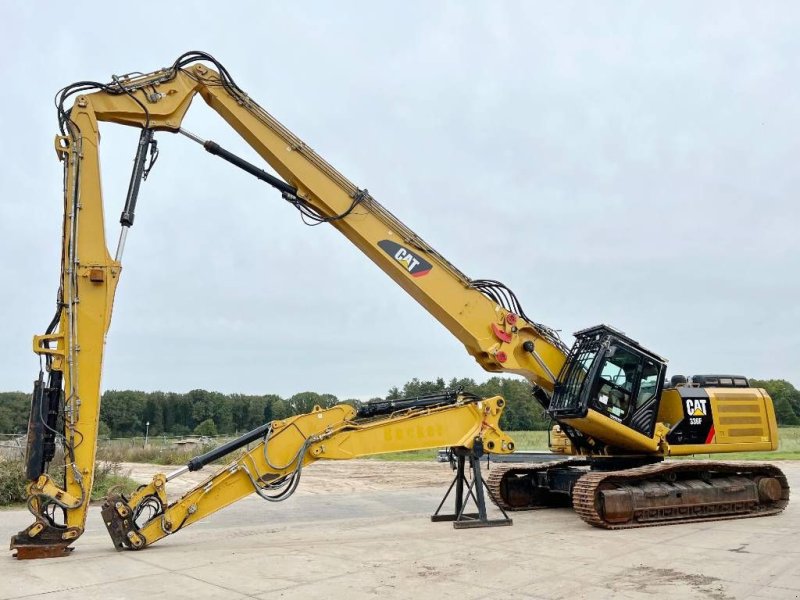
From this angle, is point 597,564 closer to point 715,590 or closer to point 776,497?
point 715,590

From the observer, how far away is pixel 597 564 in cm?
798

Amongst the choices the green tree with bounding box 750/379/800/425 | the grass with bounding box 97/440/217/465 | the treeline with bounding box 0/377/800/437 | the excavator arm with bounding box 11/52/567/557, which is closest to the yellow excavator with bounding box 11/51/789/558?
the excavator arm with bounding box 11/52/567/557

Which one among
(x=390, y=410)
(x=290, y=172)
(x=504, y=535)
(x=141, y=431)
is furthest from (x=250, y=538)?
(x=141, y=431)

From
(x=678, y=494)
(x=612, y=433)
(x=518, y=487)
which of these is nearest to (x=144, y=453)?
(x=518, y=487)

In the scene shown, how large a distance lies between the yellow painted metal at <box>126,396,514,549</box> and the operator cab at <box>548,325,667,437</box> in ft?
4.01

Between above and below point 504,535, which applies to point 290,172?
above

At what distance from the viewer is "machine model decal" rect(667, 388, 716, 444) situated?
12.2m

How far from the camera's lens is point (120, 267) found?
924 cm

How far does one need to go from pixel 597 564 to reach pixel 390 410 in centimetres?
401

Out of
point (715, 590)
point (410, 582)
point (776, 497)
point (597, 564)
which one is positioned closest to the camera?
point (715, 590)

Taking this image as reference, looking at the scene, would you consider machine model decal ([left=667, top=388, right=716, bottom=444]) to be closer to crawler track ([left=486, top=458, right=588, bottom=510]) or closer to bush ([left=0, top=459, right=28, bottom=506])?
crawler track ([left=486, top=458, right=588, bottom=510])

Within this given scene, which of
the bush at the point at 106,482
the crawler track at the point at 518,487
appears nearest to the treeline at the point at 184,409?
the bush at the point at 106,482

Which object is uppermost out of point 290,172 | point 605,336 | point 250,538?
point 290,172

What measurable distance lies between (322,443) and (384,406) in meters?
1.25
